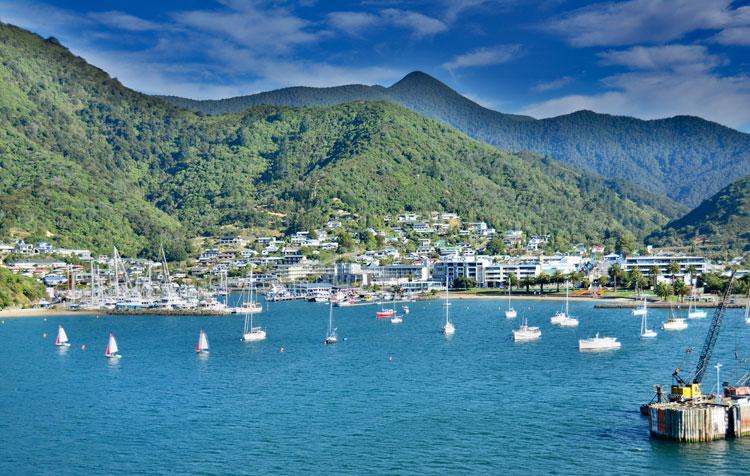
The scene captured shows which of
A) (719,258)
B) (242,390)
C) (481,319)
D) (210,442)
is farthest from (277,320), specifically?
(719,258)

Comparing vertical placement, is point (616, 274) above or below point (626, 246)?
below

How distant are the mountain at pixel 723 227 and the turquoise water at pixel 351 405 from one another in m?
98.9

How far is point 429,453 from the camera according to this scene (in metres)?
35.1

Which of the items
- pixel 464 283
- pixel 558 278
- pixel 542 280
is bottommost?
pixel 464 283

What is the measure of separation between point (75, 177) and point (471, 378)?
160 meters

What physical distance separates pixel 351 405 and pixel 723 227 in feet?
506

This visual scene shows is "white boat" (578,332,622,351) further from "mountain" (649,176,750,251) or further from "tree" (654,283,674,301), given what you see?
"mountain" (649,176,750,251)

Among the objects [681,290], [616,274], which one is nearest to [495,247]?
[616,274]

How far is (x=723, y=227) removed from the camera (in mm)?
178750

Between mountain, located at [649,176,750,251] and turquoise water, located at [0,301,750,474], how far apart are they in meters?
98.9

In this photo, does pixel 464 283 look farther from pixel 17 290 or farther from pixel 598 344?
pixel 598 344

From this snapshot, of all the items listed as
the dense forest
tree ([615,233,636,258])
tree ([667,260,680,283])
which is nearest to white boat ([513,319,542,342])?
tree ([667,260,680,283])

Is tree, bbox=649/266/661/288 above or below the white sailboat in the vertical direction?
above

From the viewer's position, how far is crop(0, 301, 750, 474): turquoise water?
112 ft
